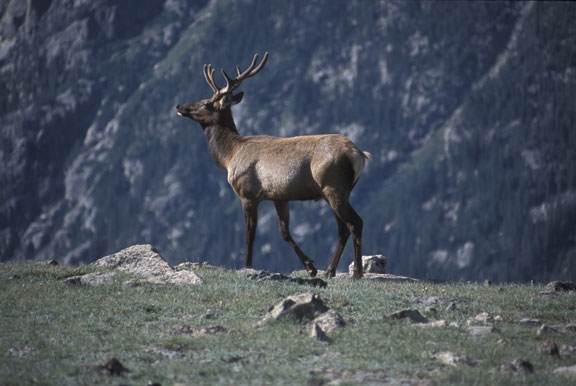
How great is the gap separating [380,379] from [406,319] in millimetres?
2844

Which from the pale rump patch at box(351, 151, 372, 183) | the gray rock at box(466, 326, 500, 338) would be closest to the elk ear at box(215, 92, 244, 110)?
the pale rump patch at box(351, 151, 372, 183)

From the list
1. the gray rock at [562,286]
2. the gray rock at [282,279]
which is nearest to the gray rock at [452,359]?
the gray rock at [282,279]

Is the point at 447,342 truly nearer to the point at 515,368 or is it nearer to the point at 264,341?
the point at 515,368

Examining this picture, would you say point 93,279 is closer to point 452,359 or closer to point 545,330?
point 452,359

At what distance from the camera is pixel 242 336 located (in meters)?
10.9

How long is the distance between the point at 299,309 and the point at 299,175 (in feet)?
20.1

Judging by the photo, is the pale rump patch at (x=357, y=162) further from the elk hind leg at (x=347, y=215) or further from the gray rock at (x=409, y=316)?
the gray rock at (x=409, y=316)

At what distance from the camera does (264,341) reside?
1056cm

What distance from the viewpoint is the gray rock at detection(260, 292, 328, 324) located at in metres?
11.6

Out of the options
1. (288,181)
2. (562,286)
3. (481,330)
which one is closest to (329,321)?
(481,330)

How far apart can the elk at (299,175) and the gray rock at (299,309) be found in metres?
5.11

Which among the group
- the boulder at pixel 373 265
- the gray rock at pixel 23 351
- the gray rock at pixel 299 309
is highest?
the gray rock at pixel 299 309

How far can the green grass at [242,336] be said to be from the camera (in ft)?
30.3

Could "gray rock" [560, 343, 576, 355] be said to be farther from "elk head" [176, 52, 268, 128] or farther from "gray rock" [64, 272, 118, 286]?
"elk head" [176, 52, 268, 128]
